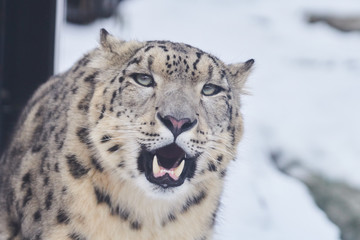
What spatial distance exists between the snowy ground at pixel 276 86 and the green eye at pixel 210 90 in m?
0.85

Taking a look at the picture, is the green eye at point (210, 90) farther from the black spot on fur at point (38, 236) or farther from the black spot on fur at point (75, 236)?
the black spot on fur at point (38, 236)

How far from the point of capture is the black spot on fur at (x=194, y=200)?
12.8 ft

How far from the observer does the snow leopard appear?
353 cm

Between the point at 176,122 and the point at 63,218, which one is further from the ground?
the point at 176,122

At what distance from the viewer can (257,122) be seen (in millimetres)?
8992

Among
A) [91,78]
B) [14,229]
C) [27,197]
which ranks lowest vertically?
[14,229]

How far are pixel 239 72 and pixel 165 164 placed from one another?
2.90 ft

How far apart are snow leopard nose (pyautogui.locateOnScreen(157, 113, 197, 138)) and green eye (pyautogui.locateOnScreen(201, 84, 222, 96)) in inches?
14.5

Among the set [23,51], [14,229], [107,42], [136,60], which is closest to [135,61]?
[136,60]

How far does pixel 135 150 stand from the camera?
3.56 meters

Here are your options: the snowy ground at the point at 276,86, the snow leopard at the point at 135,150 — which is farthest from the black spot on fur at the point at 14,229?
the snowy ground at the point at 276,86

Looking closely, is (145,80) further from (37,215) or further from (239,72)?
(37,215)

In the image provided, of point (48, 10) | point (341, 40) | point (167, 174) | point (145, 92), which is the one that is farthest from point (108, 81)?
point (341, 40)

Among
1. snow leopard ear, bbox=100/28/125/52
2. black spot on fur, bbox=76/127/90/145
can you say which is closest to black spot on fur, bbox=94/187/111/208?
black spot on fur, bbox=76/127/90/145
